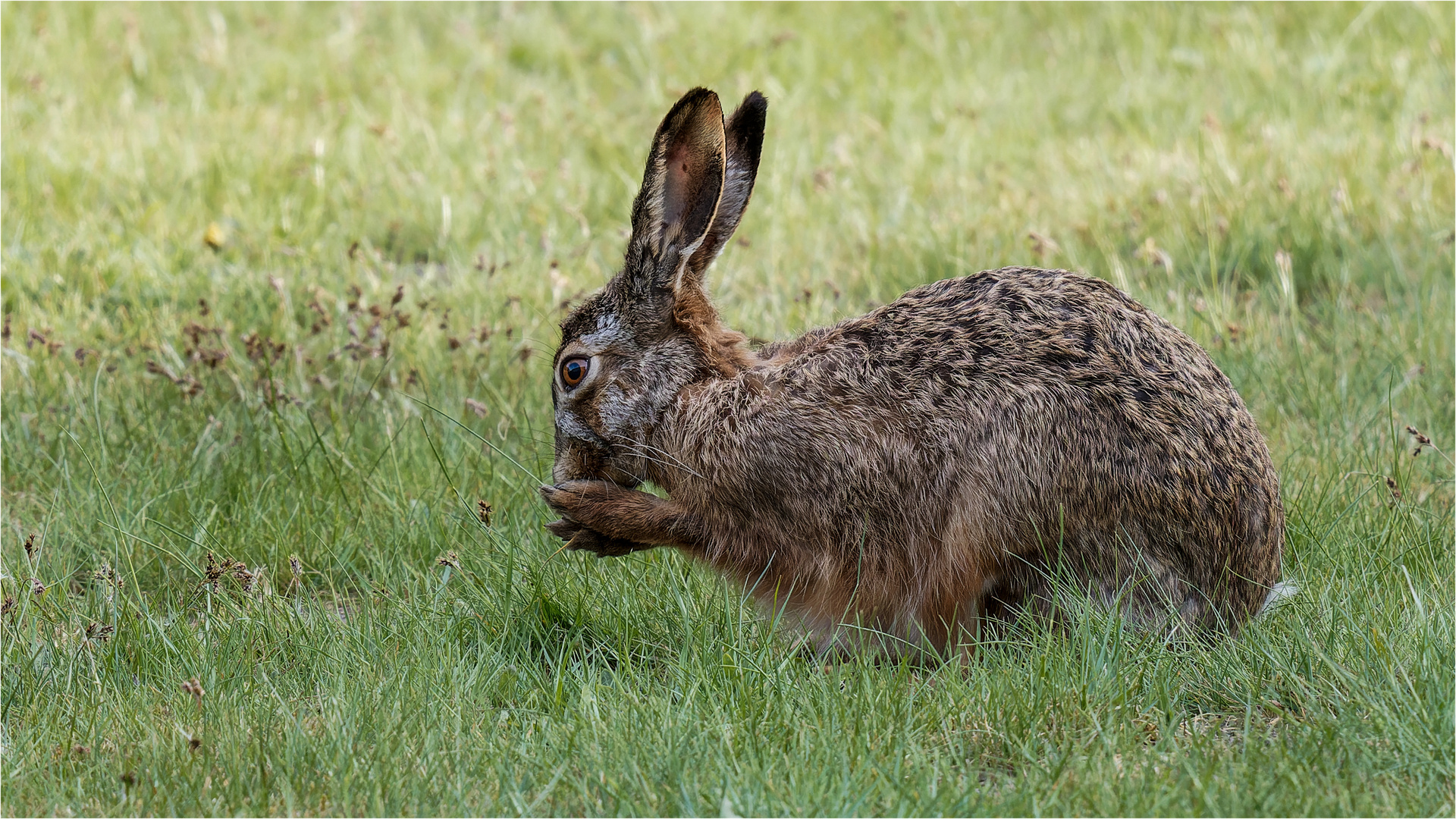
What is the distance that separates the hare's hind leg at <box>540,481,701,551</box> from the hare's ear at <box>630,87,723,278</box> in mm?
611

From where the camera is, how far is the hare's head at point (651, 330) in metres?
4.01

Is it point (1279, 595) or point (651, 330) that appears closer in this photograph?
point (1279, 595)

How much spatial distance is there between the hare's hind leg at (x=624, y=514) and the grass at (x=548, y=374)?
21 cm

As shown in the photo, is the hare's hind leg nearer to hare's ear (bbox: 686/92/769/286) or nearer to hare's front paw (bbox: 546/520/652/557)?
hare's front paw (bbox: 546/520/652/557)

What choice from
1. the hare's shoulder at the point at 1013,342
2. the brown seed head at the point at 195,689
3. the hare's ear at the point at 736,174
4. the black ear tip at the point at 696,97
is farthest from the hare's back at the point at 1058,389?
the brown seed head at the point at 195,689

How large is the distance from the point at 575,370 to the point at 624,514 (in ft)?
1.57

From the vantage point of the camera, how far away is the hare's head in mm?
4008

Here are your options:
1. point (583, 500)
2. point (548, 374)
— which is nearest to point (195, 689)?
point (583, 500)

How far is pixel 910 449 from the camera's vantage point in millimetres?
3807

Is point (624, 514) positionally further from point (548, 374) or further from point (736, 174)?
point (548, 374)

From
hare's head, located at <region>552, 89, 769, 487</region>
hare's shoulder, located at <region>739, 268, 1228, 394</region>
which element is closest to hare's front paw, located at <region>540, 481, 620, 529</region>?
hare's head, located at <region>552, 89, 769, 487</region>

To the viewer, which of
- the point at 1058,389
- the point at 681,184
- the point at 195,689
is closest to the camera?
the point at 195,689

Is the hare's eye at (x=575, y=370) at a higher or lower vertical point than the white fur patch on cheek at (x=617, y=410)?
higher

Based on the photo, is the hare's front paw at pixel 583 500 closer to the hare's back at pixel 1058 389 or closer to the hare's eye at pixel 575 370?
the hare's eye at pixel 575 370
